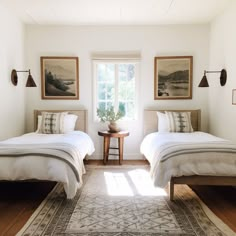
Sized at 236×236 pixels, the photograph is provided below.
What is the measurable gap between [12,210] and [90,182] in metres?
1.28

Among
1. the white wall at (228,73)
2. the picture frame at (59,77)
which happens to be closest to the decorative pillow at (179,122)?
the white wall at (228,73)

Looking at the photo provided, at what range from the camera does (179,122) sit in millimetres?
5105

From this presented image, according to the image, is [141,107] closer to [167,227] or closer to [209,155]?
[209,155]

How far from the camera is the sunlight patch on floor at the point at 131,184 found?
12.1ft

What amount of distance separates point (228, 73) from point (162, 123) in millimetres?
1399

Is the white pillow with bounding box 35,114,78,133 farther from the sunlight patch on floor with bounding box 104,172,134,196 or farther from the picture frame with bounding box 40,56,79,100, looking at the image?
the sunlight patch on floor with bounding box 104,172,134,196

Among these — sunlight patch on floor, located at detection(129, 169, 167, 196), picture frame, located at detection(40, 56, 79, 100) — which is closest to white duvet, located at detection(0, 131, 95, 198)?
sunlight patch on floor, located at detection(129, 169, 167, 196)

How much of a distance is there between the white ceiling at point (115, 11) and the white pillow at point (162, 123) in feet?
5.74

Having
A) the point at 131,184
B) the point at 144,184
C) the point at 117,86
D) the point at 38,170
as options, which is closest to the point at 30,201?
the point at 38,170

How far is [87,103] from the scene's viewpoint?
566 cm

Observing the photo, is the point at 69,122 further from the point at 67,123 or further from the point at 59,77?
the point at 59,77

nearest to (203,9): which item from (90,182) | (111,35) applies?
(111,35)

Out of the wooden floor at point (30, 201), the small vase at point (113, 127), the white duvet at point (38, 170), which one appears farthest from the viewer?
the small vase at point (113, 127)

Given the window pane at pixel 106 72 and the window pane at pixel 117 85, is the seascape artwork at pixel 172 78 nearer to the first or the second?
the window pane at pixel 117 85
